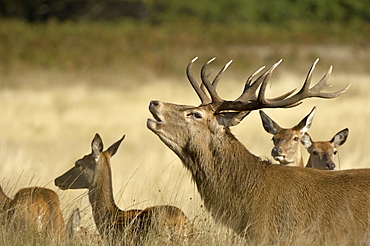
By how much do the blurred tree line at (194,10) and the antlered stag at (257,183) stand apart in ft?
102

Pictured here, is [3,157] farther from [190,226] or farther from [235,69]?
[235,69]

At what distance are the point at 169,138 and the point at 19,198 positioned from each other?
1428mm

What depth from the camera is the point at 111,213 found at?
6789 mm

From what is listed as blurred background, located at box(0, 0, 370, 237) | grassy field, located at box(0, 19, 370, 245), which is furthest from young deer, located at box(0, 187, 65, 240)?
blurred background, located at box(0, 0, 370, 237)

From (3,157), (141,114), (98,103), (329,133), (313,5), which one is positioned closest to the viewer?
(3,157)

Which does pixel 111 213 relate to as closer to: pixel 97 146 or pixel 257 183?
pixel 97 146

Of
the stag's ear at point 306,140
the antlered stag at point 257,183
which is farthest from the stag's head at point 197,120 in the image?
the stag's ear at point 306,140

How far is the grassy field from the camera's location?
9.66 meters

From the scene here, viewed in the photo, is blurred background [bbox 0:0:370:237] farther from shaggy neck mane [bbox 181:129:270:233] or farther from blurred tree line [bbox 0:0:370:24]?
shaggy neck mane [bbox 181:129:270:233]

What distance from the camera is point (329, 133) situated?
13898 millimetres

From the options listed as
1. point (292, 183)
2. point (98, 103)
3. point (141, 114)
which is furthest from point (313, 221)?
point (98, 103)

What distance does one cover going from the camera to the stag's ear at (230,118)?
20.9ft

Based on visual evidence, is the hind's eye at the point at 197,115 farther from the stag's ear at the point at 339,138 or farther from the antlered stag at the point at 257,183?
the stag's ear at the point at 339,138

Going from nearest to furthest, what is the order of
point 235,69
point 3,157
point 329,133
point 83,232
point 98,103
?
1. point 83,232
2. point 3,157
3. point 329,133
4. point 98,103
5. point 235,69
